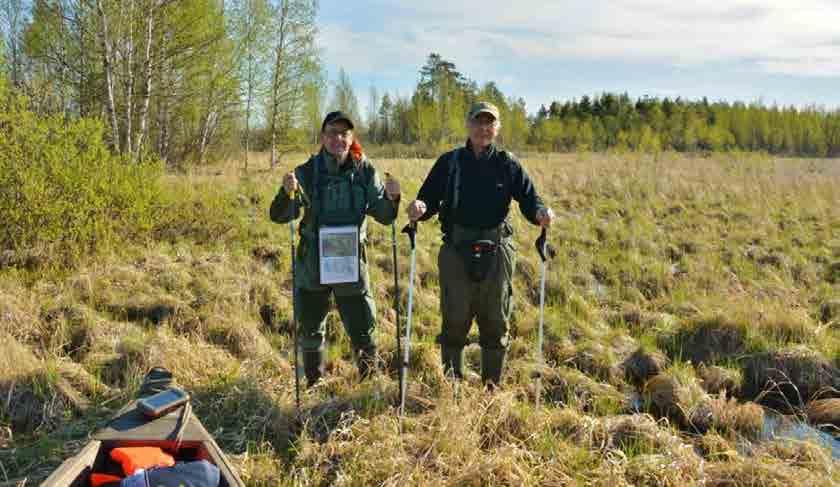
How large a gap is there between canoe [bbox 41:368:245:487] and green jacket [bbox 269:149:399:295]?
4.71 ft

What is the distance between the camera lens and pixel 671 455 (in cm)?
355

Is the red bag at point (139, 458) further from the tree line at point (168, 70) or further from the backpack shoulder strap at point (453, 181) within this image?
the tree line at point (168, 70)

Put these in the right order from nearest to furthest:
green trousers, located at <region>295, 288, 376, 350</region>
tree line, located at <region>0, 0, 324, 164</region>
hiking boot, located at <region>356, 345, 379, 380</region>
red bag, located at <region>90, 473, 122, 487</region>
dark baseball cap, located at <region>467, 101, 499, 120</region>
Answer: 1. red bag, located at <region>90, 473, 122, 487</region>
2. dark baseball cap, located at <region>467, 101, 499, 120</region>
3. green trousers, located at <region>295, 288, 376, 350</region>
4. hiking boot, located at <region>356, 345, 379, 380</region>
5. tree line, located at <region>0, 0, 324, 164</region>

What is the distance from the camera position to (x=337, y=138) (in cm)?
402

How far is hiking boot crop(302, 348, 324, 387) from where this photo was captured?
14.4 ft

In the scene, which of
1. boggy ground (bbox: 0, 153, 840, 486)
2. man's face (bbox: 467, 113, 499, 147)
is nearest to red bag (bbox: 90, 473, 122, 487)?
boggy ground (bbox: 0, 153, 840, 486)

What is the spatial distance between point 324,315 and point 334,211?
33.5 inches

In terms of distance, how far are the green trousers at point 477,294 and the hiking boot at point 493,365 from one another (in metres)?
0.14

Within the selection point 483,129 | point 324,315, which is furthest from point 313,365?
point 483,129

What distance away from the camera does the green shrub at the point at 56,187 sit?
6.14 meters

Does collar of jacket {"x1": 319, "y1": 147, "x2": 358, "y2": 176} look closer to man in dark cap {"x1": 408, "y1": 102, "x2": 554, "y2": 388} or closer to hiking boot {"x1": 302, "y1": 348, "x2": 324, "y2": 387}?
man in dark cap {"x1": 408, "y1": 102, "x2": 554, "y2": 388}

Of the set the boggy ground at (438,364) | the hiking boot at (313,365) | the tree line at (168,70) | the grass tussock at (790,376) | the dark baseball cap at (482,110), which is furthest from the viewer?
the tree line at (168,70)

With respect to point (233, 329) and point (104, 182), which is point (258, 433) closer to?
point (233, 329)

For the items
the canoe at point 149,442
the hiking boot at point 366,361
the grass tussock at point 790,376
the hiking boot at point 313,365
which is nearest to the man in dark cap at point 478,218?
the hiking boot at point 366,361
